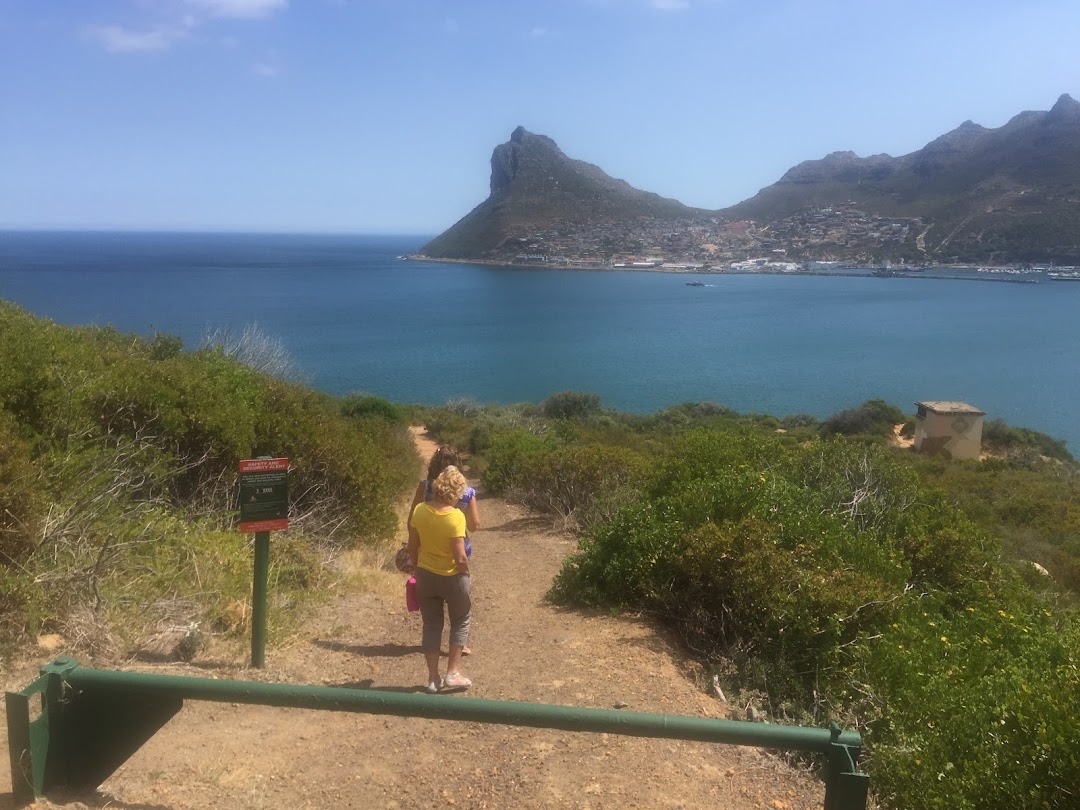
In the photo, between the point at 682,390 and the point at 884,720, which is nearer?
the point at 884,720

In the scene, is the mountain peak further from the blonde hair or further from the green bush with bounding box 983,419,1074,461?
the blonde hair

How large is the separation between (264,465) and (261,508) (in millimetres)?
237

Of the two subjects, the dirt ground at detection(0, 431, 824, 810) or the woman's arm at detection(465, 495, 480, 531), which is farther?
the woman's arm at detection(465, 495, 480, 531)

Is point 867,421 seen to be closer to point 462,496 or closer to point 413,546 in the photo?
point 462,496

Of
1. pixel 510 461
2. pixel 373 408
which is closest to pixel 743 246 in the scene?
pixel 373 408

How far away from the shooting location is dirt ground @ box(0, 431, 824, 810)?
3.56m

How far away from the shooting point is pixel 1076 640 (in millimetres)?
4207

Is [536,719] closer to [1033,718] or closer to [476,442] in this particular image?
[1033,718]

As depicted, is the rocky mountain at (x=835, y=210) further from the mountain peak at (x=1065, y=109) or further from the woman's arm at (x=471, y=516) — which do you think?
the woman's arm at (x=471, y=516)

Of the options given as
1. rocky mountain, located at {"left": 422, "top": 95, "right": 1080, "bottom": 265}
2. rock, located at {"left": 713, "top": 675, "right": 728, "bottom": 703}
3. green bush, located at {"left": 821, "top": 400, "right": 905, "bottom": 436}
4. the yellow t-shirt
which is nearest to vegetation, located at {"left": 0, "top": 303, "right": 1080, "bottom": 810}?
rock, located at {"left": 713, "top": 675, "right": 728, "bottom": 703}

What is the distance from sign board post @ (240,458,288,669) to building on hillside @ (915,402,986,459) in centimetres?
3143

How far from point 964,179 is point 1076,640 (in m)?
146

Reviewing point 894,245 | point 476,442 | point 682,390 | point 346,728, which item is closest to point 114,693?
point 346,728

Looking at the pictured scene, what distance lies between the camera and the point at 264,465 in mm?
4754
